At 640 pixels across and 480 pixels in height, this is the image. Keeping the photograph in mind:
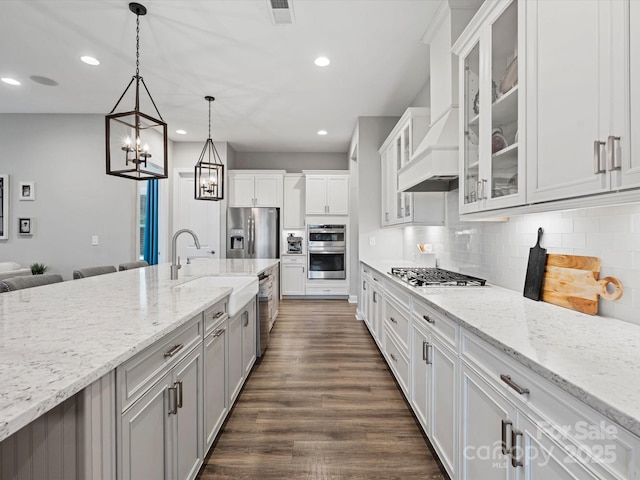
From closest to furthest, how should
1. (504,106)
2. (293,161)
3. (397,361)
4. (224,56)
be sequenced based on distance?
(504,106) < (397,361) < (224,56) < (293,161)

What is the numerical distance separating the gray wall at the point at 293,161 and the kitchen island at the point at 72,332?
5.30m

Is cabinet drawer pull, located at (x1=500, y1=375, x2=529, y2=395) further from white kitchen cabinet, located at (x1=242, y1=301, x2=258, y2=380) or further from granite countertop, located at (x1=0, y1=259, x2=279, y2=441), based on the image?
white kitchen cabinet, located at (x1=242, y1=301, x2=258, y2=380)

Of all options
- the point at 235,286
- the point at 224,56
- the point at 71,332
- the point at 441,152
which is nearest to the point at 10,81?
the point at 224,56

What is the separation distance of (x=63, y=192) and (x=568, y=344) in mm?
6078

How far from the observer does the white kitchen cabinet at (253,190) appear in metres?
6.39

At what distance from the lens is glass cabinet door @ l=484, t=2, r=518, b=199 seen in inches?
58.4

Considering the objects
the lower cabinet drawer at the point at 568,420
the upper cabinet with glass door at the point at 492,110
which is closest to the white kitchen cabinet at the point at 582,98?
the upper cabinet with glass door at the point at 492,110

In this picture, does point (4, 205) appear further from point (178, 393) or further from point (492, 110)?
point (492, 110)

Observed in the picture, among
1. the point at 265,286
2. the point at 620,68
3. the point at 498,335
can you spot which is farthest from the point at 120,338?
the point at 265,286

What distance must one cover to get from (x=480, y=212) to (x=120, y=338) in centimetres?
178

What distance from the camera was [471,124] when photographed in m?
1.93

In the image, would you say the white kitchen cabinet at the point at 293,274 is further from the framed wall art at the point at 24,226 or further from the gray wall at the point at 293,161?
Answer: the framed wall art at the point at 24,226

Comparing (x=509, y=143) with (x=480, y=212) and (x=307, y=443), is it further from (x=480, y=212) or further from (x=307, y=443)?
(x=307, y=443)

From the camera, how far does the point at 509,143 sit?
1.54 metres
